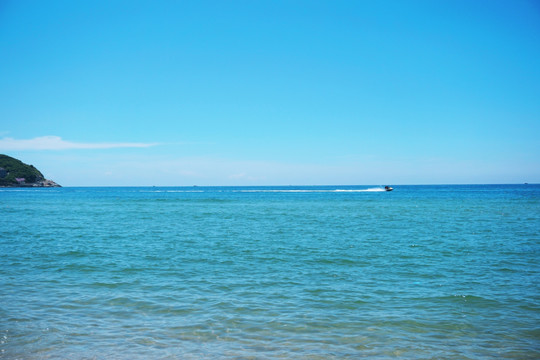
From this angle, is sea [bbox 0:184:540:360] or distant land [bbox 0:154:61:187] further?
distant land [bbox 0:154:61:187]

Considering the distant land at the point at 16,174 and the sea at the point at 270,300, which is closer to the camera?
the sea at the point at 270,300

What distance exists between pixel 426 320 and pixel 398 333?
4.50 ft

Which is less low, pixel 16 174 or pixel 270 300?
pixel 16 174

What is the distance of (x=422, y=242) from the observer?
74.2ft

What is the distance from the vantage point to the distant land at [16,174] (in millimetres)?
181875

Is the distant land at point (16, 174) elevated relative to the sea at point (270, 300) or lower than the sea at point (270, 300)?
elevated

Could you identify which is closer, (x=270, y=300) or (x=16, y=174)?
(x=270, y=300)

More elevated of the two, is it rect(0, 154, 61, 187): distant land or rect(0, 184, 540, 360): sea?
rect(0, 154, 61, 187): distant land

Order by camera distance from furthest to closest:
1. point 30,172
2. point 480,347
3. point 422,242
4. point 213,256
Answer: point 30,172, point 422,242, point 213,256, point 480,347

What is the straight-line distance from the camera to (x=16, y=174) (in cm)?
18500

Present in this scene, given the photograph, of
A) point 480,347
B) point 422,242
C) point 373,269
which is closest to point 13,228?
point 373,269

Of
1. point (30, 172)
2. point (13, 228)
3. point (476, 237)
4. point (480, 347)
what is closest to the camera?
point (480, 347)

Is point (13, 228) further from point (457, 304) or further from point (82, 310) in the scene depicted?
point (457, 304)

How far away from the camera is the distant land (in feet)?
597
